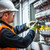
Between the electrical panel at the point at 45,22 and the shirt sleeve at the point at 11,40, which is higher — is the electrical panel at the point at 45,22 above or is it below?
above

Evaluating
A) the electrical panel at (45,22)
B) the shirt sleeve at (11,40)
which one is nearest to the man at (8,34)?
the shirt sleeve at (11,40)

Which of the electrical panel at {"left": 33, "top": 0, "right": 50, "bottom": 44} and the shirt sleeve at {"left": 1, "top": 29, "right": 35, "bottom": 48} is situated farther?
the electrical panel at {"left": 33, "top": 0, "right": 50, "bottom": 44}

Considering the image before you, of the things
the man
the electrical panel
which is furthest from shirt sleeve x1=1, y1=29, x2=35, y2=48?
the electrical panel

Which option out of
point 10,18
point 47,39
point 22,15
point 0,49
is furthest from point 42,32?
point 22,15

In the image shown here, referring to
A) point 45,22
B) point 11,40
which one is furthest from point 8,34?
point 45,22

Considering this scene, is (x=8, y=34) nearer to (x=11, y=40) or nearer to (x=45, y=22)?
(x=11, y=40)

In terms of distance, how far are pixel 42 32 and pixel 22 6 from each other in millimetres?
1258

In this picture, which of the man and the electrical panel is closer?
the man

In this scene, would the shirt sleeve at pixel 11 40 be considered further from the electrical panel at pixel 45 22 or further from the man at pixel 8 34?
the electrical panel at pixel 45 22

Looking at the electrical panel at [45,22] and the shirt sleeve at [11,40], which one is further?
the electrical panel at [45,22]

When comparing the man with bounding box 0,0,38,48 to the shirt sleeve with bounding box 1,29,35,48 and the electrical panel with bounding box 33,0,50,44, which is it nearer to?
the shirt sleeve with bounding box 1,29,35,48

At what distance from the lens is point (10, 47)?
133cm

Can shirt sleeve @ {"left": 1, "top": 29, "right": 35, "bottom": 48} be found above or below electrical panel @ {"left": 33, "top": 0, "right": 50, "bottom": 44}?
below

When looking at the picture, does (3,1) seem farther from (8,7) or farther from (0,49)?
(0,49)
